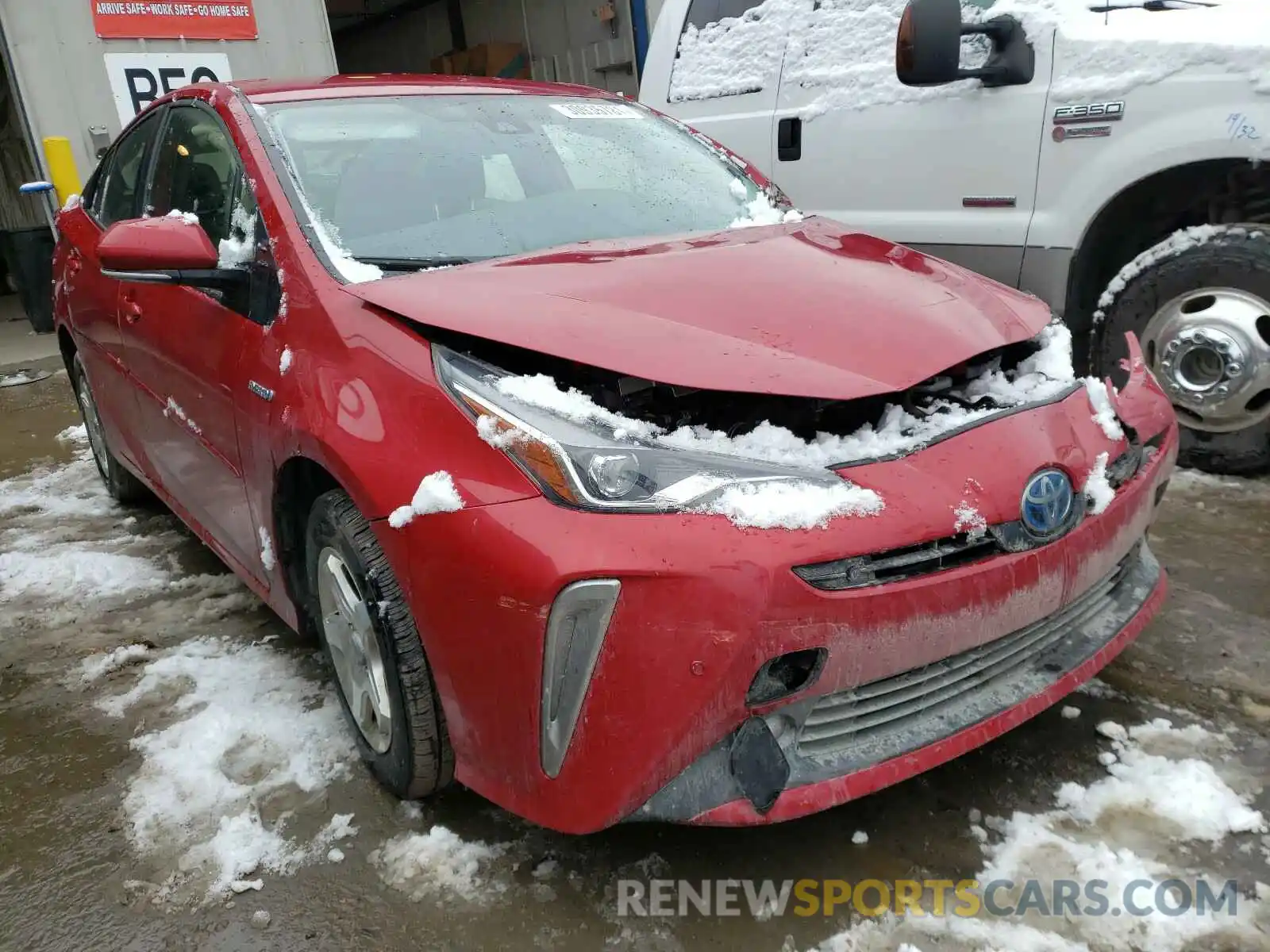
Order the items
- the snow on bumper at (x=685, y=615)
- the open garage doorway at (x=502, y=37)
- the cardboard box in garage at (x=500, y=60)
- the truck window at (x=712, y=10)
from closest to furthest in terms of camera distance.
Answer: the snow on bumper at (x=685, y=615), the truck window at (x=712, y=10), the open garage doorway at (x=502, y=37), the cardboard box in garage at (x=500, y=60)

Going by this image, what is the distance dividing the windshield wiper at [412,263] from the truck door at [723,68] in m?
2.49

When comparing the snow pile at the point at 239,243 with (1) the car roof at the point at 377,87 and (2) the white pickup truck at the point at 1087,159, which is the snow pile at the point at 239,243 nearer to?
(1) the car roof at the point at 377,87

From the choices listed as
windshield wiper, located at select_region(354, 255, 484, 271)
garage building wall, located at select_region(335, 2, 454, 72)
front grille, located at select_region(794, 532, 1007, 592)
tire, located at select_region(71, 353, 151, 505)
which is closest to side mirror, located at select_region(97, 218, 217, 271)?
windshield wiper, located at select_region(354, 255, 484, 271)

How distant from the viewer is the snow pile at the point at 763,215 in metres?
2.71

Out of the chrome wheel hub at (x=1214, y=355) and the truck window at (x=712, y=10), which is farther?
the truck window at (x=712, y=10)

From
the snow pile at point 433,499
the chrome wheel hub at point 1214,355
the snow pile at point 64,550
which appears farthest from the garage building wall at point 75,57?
the snow pile at point 433,499

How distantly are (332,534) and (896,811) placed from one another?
129cm

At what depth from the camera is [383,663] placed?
6.32 ft

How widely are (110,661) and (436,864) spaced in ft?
4.93

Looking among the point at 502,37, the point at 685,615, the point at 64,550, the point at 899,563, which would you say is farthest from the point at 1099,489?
the point at 502,37

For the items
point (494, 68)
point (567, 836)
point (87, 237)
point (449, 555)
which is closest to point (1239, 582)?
point (567, 836)

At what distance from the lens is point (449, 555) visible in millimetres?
1688

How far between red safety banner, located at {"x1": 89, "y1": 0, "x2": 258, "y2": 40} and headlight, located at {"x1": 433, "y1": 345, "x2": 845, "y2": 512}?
7.10 metres

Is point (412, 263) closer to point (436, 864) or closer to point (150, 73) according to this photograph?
point (436, 864)
